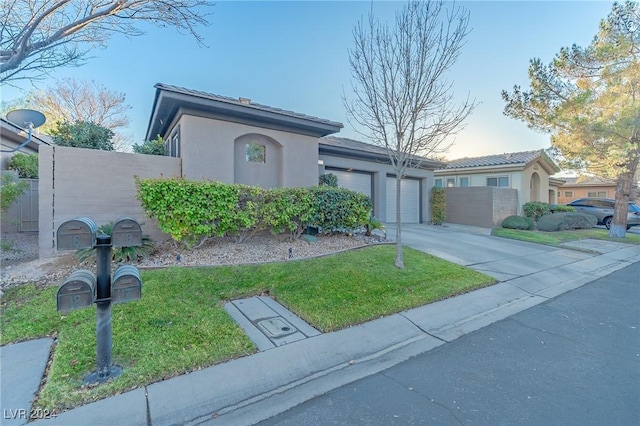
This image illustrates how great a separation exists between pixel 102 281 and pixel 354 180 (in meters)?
12.4

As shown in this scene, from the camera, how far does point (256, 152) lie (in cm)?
1023

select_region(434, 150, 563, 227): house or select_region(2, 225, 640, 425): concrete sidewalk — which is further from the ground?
select_region(434, 150, 563, 227): house

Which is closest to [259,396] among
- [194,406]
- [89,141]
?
[194,406]

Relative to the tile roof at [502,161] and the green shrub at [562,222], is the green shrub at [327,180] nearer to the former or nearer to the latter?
the tile roof at [502,161]

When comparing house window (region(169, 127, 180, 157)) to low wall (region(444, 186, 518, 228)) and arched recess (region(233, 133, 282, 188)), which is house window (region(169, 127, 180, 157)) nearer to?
arched recess (region(233, 133, 282, 188))

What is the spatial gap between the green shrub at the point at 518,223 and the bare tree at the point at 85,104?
2511cm

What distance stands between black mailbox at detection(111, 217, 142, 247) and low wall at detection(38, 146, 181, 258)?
13.7ft

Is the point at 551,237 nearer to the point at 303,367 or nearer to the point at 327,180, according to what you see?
the point at 327,180

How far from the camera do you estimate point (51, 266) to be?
6.01m

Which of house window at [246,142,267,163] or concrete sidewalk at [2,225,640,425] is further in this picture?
house window at [246,142,267,163]

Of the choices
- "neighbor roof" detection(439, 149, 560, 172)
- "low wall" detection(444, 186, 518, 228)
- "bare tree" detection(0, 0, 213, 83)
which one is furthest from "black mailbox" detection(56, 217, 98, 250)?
"neighbor roof" detection(439, 149, 560, 172)

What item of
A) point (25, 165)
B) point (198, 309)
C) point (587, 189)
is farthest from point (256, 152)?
point (587, 189)

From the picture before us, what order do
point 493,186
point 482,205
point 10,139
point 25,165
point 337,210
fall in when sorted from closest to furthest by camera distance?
point 337,210 → point 25,165 → point 10,139 → point 482,205 → point 493,186

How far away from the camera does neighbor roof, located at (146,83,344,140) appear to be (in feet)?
27.0
